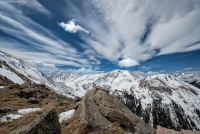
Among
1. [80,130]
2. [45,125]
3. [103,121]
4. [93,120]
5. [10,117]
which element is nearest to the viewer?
[45,125]

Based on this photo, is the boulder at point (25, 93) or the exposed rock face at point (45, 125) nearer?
the exposed rock face at point (45, 125)

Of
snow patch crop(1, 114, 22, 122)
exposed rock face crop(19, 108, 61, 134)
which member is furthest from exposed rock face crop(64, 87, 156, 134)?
snow patch crop(1, 114, 22, 122)

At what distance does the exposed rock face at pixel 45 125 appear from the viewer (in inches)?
235

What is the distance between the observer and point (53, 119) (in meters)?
7.31

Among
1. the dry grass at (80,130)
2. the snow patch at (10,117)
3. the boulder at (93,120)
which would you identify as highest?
the boulder at (93,120)

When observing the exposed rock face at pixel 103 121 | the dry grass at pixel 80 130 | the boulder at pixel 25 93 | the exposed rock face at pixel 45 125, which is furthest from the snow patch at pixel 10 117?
the boulder at pixel 25 93

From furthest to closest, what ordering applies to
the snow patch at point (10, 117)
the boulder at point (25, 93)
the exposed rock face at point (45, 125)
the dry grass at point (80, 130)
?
the boulder at point (25, 93) < the snow patch at point (10, 117) < the dry grass at point (80, 130) < the exposed rock face at point (45, 125)

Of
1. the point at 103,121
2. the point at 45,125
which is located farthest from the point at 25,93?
the point at 103,121

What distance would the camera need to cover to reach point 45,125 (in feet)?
21.6

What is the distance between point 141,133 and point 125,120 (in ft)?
6.90

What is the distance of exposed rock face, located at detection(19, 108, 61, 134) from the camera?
5.96m

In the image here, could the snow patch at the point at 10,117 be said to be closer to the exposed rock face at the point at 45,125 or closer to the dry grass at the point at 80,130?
the dry grass at the point at 80,130

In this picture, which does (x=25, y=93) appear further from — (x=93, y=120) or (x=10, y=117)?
(x=93, y=120)

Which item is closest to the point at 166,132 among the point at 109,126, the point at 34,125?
the point at 109,126
